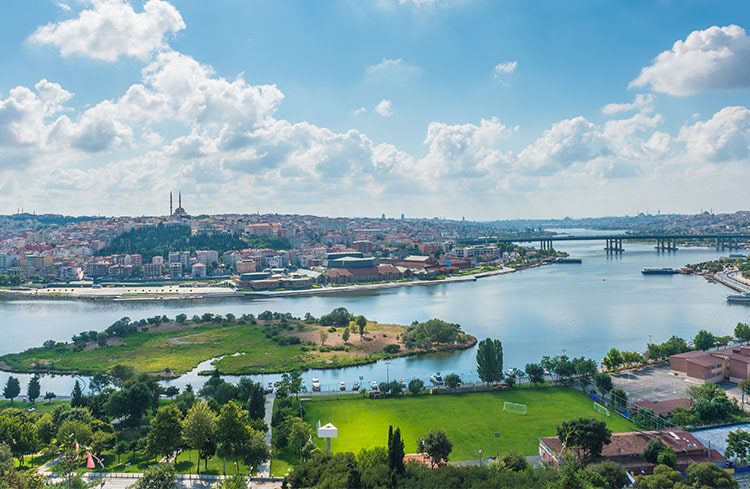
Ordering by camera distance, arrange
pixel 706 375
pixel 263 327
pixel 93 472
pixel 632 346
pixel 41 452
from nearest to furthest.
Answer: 1. pixel 93 472
2. pixel 41 452
3. pixel 706 375
4. pixel 632 346
5. pixel 263 327

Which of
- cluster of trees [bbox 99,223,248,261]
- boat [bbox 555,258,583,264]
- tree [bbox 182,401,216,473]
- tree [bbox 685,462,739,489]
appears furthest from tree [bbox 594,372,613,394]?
cluster of trees [bbox 99,223,248,261]

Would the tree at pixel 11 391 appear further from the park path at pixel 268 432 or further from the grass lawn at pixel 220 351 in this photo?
the park path at pixel 268 432

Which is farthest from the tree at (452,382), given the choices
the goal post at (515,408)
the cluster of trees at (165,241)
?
the cluster of trees at (165,241)

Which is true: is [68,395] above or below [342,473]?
below

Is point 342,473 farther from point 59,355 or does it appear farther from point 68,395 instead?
point 59,355

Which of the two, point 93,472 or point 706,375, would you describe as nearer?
point 93,472

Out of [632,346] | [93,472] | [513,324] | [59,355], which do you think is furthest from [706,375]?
[59,355]

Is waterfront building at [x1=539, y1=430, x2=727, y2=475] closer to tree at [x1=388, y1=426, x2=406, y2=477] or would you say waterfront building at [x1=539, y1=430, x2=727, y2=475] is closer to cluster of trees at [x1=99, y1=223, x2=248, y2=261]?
tree at [x1=388, y1=426, x2=406, y2=477]
